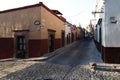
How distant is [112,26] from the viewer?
14.5 meters

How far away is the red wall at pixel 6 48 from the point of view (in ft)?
64.5

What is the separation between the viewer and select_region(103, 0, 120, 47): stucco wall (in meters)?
14.4

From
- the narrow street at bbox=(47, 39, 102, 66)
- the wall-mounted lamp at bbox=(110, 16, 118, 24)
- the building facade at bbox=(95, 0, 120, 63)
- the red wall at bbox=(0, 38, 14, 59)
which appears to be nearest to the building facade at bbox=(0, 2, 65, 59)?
the red wall at bbox=(0, 38, 14, 59)

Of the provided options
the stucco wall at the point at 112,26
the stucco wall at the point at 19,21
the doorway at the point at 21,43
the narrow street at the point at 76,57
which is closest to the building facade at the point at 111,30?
the stucco wall at the point at 112,26

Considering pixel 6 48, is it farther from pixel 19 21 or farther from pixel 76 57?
pixel 76 57

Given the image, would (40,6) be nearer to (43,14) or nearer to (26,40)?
(43,14)

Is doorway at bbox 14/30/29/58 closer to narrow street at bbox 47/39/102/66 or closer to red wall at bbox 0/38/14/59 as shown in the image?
red wall at bbox 0/38/14/59

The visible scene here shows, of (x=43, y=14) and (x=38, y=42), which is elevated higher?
(x=43, y=14)

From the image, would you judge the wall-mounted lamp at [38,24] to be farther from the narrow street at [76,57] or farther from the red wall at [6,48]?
the red wall at [6,48]

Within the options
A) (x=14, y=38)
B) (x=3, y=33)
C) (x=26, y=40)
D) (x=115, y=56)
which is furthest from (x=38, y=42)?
(x=115, y=56)

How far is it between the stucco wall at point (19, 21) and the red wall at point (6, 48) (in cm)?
53

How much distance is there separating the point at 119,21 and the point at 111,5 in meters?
1.17

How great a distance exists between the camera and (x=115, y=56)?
1432 centimetres

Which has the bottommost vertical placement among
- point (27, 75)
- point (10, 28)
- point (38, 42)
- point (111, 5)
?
point (27, 75)
